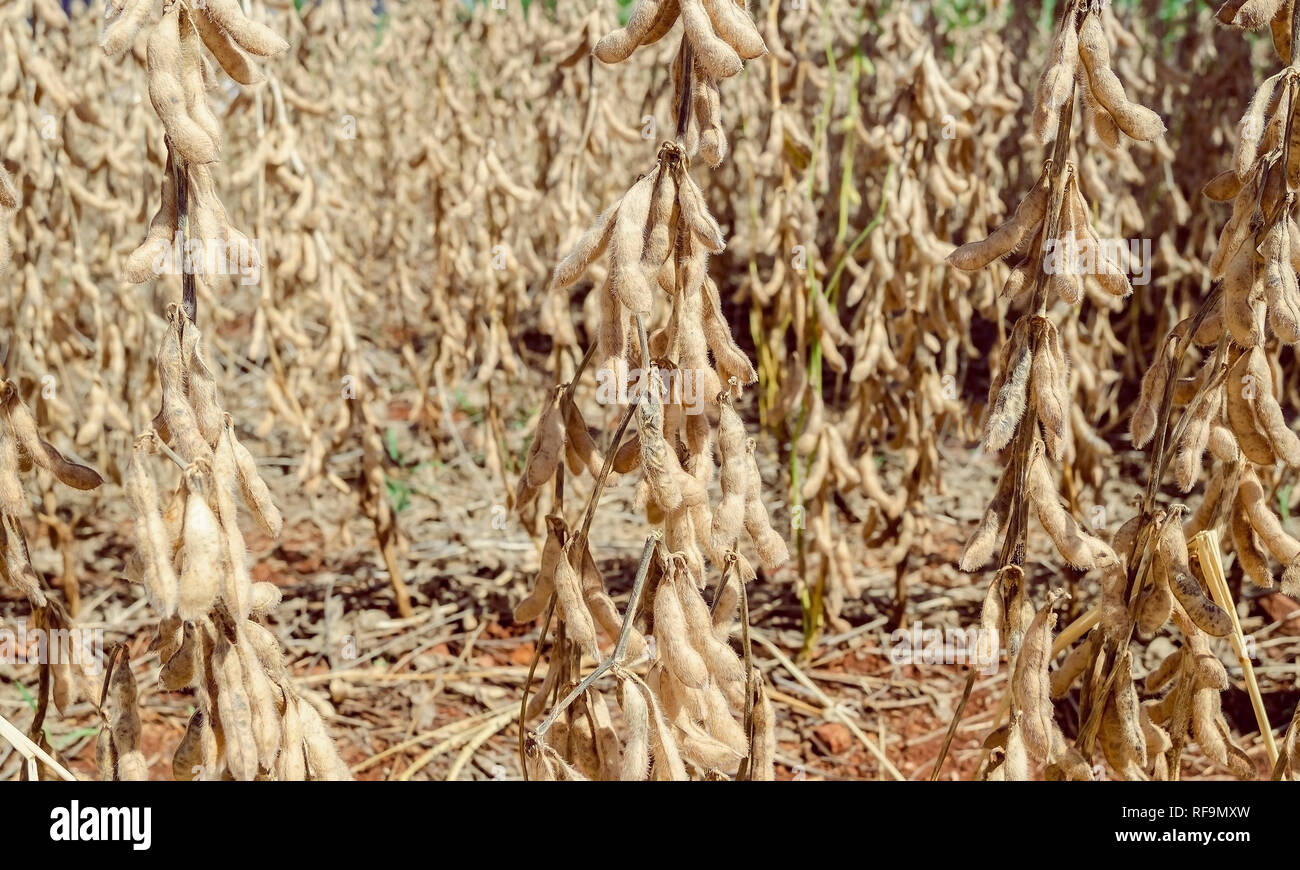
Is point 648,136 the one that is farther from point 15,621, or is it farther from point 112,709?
point 15,621

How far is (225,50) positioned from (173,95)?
116 millimetres

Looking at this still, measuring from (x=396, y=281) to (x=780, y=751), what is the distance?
256cm

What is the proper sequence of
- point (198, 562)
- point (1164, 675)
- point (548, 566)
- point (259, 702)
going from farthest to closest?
point (1164, 675) → point (548, 566) → point (259, 702) → point (198, 562)

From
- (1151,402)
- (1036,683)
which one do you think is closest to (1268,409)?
(1151,402)

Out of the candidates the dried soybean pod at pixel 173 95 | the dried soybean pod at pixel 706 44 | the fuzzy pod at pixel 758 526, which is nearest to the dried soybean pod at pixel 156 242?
the dried soybean pod at pixel 173 95

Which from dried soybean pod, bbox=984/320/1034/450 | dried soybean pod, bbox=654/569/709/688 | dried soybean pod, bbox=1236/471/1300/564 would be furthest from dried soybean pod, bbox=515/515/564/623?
dried soybean pod, bbox=1236/471/1300/564

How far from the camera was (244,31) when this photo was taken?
47.1 inches

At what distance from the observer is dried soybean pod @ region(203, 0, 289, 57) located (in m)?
1.18

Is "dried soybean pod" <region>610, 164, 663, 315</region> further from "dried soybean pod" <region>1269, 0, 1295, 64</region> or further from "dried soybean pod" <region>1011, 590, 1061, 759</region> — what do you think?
"dried soybean pod" <region>1269, 0, 1295, 64</region>

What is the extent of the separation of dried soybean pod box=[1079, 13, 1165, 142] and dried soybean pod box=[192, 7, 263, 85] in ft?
2.94

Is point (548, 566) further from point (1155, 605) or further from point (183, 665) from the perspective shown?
point (1155, 605)

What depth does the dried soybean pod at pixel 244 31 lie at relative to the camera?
1181 millimetres

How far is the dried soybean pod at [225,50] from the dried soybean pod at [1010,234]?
799mm

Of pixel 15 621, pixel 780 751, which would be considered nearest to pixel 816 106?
pixel 780 751
